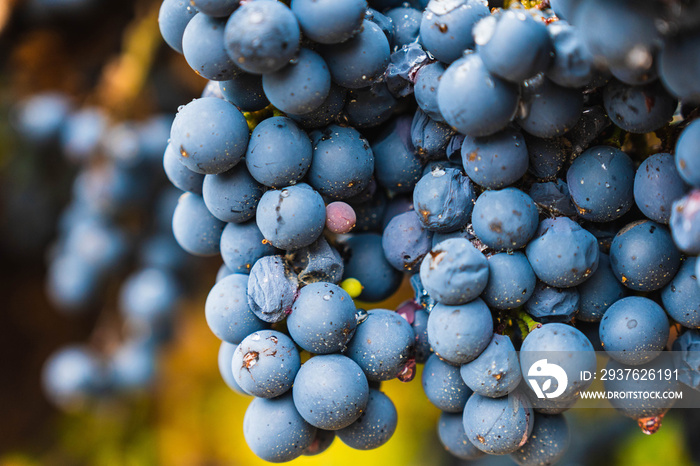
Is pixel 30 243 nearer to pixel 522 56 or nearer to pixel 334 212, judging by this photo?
pixel 334 212

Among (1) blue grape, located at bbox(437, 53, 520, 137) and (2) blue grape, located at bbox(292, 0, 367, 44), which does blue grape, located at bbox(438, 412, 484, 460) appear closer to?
(1) blue grape, located at bbox(437, 53, 520, 137)

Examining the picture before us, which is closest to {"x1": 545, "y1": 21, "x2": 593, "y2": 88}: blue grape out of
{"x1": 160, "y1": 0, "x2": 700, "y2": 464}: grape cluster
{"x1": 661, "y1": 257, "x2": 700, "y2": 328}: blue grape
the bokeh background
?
{"x1": 160, "y1": 0, "x2": 700, "y2": 464}: grape cluster

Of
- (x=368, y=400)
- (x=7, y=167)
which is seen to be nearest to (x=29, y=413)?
(x=7, y=167)

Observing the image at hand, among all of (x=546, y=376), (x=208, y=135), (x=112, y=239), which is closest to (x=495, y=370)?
(x=546, y=376)

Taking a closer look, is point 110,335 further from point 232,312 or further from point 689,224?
point 689,224

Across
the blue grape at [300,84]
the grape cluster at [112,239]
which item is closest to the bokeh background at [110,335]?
the grape cluster at [112,239]
